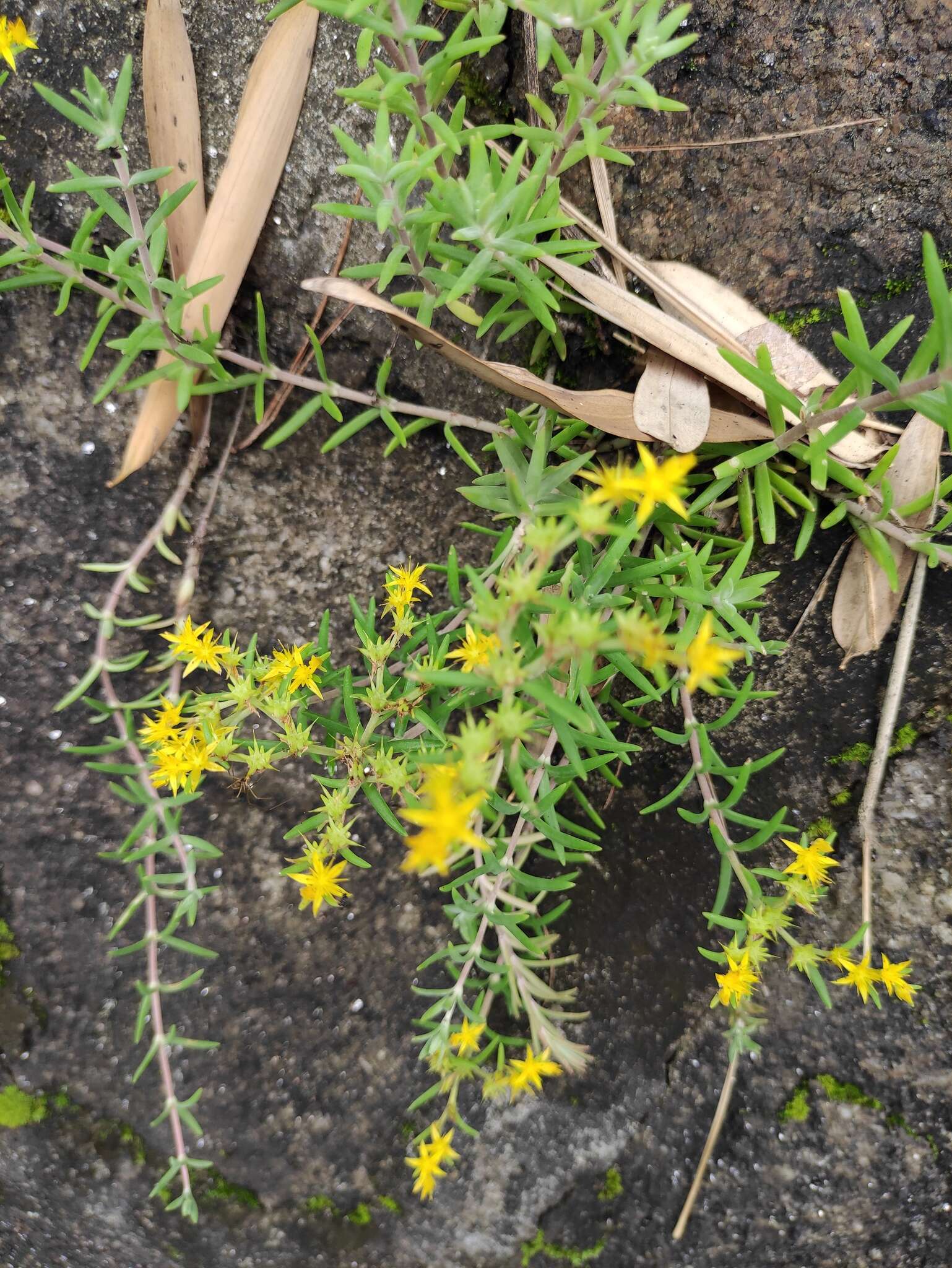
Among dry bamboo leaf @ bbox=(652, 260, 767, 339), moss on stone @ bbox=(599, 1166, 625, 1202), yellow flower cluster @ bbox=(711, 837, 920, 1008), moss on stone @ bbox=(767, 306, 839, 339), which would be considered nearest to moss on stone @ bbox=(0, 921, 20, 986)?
moss on stone @ bbox=(599, 1166, 625, 1202)

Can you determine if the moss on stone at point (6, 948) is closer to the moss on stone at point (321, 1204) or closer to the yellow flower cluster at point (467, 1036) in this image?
the moss on stone at point (321, 1204)

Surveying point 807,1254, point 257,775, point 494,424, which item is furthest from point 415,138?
point 807,1254

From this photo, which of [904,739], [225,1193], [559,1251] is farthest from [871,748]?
[225,1193]

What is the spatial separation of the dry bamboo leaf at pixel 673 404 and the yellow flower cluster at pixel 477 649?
0.60 m

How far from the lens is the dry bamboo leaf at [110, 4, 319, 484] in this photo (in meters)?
1.77

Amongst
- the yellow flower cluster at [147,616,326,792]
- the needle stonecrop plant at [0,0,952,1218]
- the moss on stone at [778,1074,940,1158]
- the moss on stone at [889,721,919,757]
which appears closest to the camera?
the needle stonecrop plant at [0,0,952,1218]

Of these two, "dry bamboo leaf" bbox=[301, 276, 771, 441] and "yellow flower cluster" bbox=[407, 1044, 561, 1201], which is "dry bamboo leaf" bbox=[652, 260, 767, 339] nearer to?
"dry bamboo leaf" bbox=[301, 276, 771, 441]

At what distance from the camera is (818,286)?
177 cm

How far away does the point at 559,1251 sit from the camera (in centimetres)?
223

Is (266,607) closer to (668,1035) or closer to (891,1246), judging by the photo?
(668,1035)

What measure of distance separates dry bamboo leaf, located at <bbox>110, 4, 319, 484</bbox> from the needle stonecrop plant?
0.26ft

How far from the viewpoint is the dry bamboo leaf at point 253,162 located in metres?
1.77

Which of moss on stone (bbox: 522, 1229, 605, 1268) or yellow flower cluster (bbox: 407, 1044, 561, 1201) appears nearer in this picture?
yellow flower cluster (bbox: 407, 1044, 561, 1201)

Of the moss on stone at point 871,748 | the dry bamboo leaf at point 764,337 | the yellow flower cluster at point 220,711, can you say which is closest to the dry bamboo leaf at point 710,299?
the dry bamboo leaf at point 764,337
